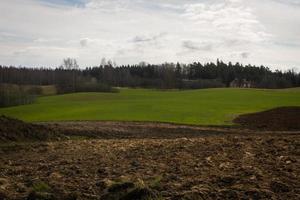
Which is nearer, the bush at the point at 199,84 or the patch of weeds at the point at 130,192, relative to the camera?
the patch of weeds at the point at 130,192

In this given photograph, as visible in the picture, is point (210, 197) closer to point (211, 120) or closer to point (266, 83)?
point (211, 120)

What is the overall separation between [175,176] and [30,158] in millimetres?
5696

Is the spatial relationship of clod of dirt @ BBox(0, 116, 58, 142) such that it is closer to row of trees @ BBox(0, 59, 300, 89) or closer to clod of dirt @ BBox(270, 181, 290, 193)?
clod of dirt @ BBox(270, 181, 290, 193)

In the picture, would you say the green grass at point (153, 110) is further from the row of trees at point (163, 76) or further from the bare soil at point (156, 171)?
the row of trees at point (163, 76)

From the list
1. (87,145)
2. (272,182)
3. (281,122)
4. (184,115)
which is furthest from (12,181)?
(184,115)

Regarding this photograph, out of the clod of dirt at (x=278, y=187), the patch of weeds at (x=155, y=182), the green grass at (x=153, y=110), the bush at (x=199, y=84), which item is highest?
the bush at (x=199, y=84)

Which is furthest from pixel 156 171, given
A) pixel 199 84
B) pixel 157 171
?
pixel 199 84

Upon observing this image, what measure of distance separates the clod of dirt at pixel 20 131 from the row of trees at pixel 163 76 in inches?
4366

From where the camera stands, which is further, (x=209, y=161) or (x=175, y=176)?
(x=209, y=161)

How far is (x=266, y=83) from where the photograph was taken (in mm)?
162375

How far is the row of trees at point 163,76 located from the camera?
153125 millimetres

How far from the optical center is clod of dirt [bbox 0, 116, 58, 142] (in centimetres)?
1942

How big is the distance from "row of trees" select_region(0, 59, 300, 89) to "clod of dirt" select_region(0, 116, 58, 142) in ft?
364

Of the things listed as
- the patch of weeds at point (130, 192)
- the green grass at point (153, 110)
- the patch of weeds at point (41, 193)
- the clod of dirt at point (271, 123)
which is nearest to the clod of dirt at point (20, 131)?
the patch of weeds at point (41, 193)
